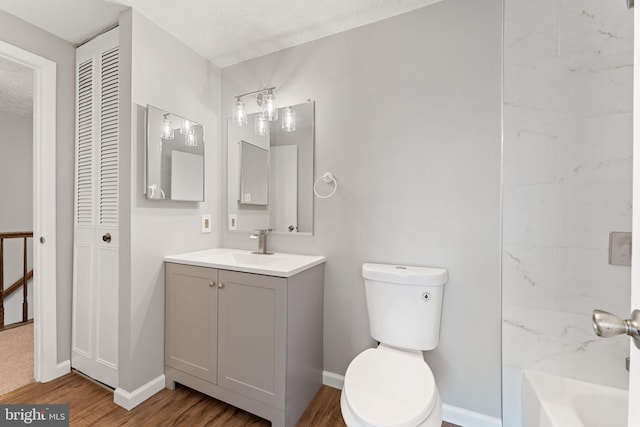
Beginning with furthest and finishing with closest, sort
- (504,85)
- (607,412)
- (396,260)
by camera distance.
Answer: (396,260) < (504,85) < (607,412)

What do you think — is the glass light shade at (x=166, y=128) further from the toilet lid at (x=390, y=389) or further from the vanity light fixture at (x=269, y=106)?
the toilet lid at (x=390, y=389)

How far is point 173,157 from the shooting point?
1.80 meters

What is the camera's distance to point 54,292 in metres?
1.81

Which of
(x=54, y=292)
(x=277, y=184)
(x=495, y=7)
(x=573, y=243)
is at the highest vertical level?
(x=495, y=7)

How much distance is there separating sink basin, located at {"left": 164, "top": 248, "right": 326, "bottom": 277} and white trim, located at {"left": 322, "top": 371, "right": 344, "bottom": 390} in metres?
0.73

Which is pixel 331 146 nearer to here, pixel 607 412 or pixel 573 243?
pixel 573 243

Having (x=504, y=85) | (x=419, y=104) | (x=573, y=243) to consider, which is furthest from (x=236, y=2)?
(x=573, y=243)

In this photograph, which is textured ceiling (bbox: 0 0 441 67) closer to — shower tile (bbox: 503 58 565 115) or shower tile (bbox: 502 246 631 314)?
shower tile (bbox: 503 58 565 115)

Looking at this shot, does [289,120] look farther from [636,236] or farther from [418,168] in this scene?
[636,236]

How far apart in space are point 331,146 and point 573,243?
4.34 feet

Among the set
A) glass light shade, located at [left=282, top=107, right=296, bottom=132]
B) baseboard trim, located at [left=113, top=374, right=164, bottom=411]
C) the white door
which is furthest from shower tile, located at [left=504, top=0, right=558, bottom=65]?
baseboard trim, located at [left=113, top=374, right=164, bottom=411]

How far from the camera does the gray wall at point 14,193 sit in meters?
3.11

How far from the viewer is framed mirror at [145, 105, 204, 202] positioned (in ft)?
5.44

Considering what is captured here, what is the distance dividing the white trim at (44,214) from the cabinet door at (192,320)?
0.77 m
